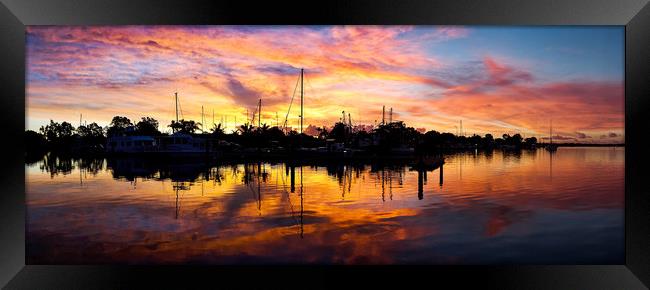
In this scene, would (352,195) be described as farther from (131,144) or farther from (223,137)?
(223,137)

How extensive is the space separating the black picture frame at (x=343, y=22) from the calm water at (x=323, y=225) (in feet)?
1.82

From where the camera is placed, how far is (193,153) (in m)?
33.7

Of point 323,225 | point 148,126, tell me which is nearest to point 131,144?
point 148,126

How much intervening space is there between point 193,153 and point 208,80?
13.3m

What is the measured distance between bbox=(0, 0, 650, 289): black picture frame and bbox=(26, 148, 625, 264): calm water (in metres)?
0.55

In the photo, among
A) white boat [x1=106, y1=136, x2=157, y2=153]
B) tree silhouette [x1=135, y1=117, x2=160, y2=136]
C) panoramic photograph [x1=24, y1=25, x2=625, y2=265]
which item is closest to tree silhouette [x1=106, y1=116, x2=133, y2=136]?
tree silhouette [x1=135, y1=117, x2=160, y2=136]

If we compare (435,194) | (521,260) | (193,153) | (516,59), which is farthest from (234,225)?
(193,153)

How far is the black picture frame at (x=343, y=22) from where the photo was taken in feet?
20.1

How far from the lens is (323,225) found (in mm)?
8648

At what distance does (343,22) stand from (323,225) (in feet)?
12.9

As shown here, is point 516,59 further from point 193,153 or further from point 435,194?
point 193,153

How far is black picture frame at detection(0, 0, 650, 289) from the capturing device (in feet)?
20.1

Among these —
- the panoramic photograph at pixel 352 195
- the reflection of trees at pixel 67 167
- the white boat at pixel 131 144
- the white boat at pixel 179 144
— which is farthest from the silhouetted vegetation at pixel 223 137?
the panoramic photograph at pixel 352 195

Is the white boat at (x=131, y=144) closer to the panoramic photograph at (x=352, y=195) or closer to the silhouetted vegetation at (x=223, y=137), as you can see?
the silhouetted vegetation at (x=223, y=137)
